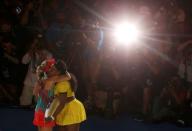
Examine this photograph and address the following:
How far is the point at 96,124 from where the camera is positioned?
7867mm

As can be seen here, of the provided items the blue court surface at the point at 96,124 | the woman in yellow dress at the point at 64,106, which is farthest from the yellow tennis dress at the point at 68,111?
the blue court surface at the point at 96,124

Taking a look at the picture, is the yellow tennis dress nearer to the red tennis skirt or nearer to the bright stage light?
the red tennis skirt

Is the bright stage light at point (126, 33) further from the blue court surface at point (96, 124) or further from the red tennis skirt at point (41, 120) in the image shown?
A: the red tennis skirt at point (41, 120)

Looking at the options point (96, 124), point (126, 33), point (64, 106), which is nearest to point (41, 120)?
point (64, 106)

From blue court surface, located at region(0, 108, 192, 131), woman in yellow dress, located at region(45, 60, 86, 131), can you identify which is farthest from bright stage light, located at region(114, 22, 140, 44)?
woman in yellow dress, located at region(45, 60, 86, 131)

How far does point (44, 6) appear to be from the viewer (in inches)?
381

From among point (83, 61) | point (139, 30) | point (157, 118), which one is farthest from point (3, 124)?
point (139, 30)

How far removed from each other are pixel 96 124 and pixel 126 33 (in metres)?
2.12

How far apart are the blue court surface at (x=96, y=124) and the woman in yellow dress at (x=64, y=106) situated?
6.99 ft

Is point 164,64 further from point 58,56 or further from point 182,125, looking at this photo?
point 58,56

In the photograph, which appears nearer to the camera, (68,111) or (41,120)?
(68,111)

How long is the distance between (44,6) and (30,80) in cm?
173

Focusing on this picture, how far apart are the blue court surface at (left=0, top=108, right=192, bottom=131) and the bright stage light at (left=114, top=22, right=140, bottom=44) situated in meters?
1.58

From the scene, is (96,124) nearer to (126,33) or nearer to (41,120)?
(126,33)
